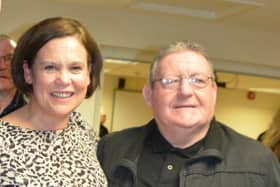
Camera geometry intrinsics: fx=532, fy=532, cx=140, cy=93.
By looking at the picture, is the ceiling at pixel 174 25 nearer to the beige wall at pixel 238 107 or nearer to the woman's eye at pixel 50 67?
the woman's eye at pixel 50 67

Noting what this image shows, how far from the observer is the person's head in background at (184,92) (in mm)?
1731

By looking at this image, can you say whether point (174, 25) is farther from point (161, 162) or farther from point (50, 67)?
point (50, 67)

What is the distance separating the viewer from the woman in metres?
1.58

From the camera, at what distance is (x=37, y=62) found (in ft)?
5.36

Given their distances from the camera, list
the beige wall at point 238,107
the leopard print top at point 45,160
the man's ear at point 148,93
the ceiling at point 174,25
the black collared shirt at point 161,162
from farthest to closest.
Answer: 1. the beige wall at point 238,107
2. the ceiling at point 174,25
3. the man's ear at point 148,93
4. the black collared shirt at point 161,162
5. the leopard print top at point 45,160

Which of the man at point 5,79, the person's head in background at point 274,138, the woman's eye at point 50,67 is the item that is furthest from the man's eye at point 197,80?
the man at point 5,79

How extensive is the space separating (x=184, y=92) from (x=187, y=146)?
0.21 metres

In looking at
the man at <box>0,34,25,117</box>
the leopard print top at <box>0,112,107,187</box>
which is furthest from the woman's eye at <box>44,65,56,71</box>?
the man at <box>0,34,25,117</box>

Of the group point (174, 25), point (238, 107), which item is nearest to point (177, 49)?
point (174, 25)

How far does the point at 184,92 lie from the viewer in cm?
171

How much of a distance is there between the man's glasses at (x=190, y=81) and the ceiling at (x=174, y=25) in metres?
2.02

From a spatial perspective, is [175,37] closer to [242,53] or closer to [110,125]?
[242,53]

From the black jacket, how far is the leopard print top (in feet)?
0.28

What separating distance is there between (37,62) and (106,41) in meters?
2.58
